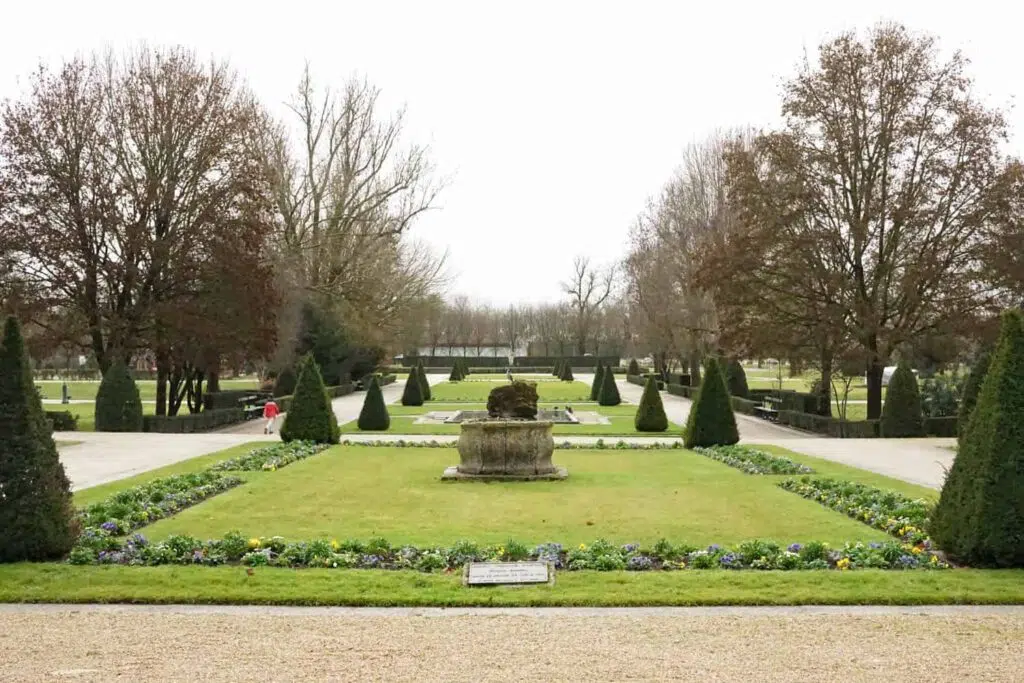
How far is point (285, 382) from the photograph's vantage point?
1544 inches

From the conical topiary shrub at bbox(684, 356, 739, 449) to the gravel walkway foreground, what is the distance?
42.9 ft

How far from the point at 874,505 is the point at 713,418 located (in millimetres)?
8694

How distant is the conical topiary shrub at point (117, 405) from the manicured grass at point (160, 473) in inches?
253

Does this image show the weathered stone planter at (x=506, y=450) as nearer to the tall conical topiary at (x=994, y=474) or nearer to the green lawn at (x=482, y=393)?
the tall conical topiary at (x=994, y=474)

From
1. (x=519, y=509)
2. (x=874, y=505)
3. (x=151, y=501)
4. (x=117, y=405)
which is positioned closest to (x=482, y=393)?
(x=117, y=405)

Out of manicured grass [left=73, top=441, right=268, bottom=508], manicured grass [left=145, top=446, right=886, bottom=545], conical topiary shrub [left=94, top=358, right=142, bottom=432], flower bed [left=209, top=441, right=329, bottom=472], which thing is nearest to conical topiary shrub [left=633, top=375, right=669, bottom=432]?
manicured grass [left=145, top=446, right=886, bottom=545]

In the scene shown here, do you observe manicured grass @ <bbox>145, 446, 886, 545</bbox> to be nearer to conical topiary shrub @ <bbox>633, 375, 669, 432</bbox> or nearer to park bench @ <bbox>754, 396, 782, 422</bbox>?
conical topiary shrub @ <bbox>633, 375, 669, 432</bbox>

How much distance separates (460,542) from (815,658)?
3982mm

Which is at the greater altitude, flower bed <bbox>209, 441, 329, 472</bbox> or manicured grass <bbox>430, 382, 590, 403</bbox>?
manicured grass <bbox>430, 382, 590, 403</bbox>

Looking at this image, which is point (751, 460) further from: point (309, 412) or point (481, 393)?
point (481, 393)

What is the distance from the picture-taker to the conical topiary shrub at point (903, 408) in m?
24.8

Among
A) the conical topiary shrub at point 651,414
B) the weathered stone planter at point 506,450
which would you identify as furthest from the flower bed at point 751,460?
the conical topiary shrub at point 651,414

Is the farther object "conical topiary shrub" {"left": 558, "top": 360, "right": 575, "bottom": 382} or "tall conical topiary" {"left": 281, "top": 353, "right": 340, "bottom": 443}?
"conical topiary shrub" {"left": 558, "top": 360, "right": 575, "bottom": 382}

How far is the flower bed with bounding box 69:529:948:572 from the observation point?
839cm
